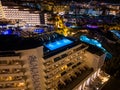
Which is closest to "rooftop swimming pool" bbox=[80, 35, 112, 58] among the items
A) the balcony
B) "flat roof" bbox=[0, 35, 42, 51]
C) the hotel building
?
the hotel building

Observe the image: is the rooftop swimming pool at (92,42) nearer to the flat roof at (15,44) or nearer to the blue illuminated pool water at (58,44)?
the blue illuminated pool water at (58,44)

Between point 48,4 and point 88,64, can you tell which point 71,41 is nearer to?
point 88,64

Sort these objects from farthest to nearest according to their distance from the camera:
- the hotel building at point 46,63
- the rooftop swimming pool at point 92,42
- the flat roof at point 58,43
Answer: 1. the rooftop swimming pool at point 92,42
2. the flat roof at point 58,43
3. the hotel building at point 46,63

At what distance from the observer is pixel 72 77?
132ft

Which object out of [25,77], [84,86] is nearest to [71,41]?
[84,86]

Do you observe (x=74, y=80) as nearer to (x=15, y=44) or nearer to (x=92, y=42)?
(x=15, y=44)

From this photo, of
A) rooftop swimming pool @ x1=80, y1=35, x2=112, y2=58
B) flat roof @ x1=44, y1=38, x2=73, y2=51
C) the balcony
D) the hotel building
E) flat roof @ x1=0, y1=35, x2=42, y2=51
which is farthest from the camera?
rooftop swimming pool @ x1=80, y1=35, x2=112, y2=58

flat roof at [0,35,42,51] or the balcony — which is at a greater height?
flat roof at [0,35,42,51]

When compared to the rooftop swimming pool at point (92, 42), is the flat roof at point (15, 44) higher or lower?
higher

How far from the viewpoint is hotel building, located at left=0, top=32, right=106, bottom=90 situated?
28.1 metres

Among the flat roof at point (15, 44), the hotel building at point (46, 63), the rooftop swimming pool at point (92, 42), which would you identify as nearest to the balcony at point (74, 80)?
the hotel building at point (46, 63)

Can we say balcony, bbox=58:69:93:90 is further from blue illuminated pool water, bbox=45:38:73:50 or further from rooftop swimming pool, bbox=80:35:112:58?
rooftop swimming pool, bbox=80:35:112:58

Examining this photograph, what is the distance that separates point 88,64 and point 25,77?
2002cm

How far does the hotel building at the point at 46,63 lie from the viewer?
28.1 meters
